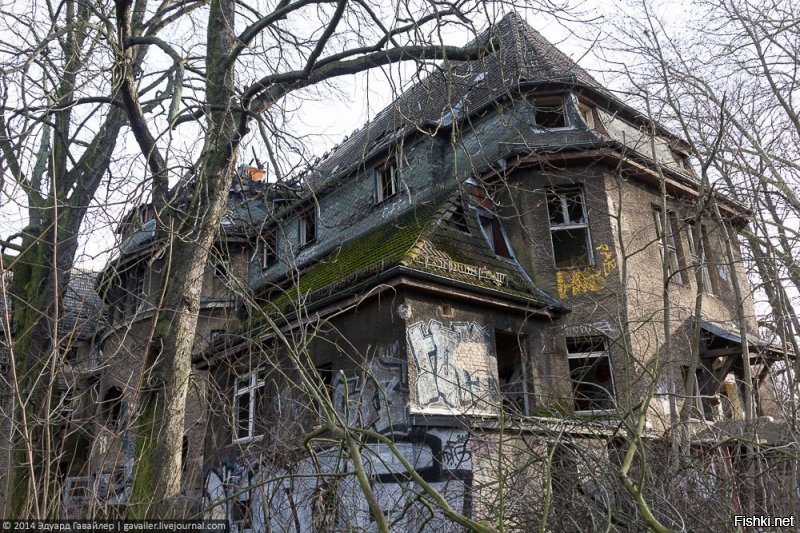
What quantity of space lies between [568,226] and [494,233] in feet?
4.85

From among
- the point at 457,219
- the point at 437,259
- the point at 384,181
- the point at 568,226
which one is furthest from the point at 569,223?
the point at 384,181

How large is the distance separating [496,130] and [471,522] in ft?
37.2

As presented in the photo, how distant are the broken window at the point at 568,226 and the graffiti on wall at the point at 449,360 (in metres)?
3.12

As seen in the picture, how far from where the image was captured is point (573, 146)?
12562 mm

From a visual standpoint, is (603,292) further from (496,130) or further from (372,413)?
(372,413)

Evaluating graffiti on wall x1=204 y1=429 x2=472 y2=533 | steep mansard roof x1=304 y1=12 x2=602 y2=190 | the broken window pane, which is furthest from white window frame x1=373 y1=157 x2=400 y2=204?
graffiti on wall x1=204 y1=429 x2=472 y2=533

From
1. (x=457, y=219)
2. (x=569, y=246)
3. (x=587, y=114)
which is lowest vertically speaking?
(x=569, y=246)

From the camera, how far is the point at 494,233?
42.8 feet

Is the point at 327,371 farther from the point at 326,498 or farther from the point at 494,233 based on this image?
the point at 326,498

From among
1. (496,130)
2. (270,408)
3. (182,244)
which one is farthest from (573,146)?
(182,244)

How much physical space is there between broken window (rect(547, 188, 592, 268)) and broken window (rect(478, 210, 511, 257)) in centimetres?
96

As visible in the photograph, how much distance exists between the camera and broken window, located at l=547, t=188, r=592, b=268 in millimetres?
12766

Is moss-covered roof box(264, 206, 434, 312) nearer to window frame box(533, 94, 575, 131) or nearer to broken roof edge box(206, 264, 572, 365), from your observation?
broken roof edge box(206, 264, 572, 365)

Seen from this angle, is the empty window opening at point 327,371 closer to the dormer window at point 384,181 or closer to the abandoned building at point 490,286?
the abandoned building at point 490,286
